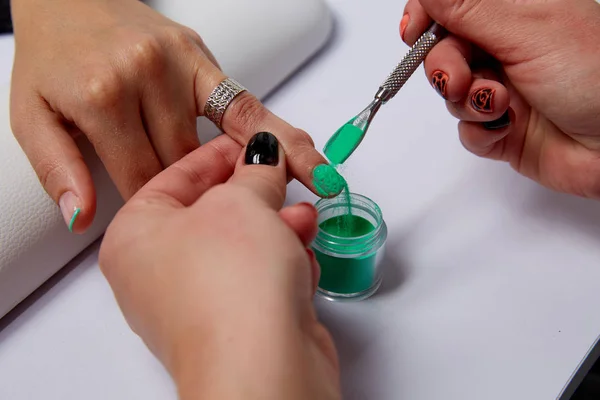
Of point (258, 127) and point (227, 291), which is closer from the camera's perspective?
point (227, 291)

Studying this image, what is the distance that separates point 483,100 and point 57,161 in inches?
22.8

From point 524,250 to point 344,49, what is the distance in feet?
2.00

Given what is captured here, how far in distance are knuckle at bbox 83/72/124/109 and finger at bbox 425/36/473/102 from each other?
0.43 metres

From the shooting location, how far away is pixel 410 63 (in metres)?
0.79

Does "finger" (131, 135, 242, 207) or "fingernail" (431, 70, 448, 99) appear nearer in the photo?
"finger" (131, 135, 242, 207)

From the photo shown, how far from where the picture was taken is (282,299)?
43 centimetres

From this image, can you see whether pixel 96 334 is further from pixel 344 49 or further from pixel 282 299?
pixel 344 49

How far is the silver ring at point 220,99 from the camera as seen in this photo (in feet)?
2.51

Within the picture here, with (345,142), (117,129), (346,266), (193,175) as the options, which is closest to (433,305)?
(346,266)

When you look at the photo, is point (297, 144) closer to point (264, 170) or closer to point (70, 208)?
point (264, 170)

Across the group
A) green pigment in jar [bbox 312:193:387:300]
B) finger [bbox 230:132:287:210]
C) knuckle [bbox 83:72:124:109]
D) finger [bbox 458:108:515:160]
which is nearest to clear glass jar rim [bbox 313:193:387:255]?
green pigment in jar [bbox 312:193:387:300]

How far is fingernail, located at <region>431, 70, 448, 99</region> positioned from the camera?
762mm

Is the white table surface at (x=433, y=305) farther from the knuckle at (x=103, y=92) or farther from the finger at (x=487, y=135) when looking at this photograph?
the knuckle at (x=103, y=92)

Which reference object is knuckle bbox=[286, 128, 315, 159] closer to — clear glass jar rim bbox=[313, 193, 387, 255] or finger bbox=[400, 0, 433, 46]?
clear glass jar rim bbox=[313, 193, 387, 255]
